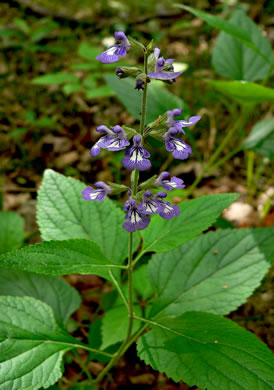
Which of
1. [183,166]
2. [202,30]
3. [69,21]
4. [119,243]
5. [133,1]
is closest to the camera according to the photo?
[119,243]

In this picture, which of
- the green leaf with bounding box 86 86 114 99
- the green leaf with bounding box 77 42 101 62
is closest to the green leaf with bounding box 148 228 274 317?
the green leaf with bounding box 86 86 114 99

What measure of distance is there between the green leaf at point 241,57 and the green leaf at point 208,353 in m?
2.29

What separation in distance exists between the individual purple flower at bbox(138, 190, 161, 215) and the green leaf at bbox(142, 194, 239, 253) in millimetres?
305

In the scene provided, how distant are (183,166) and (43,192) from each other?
7.91 ft

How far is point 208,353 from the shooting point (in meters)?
1.79

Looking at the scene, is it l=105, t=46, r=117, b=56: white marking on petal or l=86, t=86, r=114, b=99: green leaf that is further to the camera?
l=86, t=86, r=114, b=99: green leaf

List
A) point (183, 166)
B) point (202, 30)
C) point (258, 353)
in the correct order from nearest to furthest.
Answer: point (258, 353) < point (183, 166) < point (202, 30)

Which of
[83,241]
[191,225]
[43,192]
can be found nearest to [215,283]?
[191,225]

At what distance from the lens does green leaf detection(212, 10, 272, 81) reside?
11.0 ft

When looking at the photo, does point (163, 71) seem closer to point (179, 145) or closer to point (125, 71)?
point (125, 71)

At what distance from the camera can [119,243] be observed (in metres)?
2.27

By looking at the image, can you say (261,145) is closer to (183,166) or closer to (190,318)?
(183,166)

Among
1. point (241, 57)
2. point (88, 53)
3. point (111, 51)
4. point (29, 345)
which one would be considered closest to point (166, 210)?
point (111, 51)

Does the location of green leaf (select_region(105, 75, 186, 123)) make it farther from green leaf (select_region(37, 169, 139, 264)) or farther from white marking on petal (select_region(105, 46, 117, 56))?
white marking on petal (select_region(105, 46, 117, 56))
